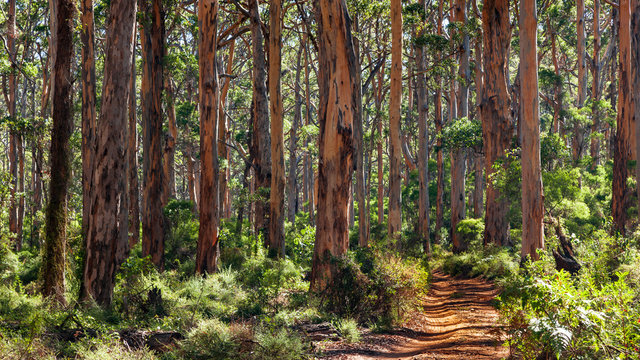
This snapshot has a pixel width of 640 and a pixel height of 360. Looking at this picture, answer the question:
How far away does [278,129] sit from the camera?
49.0 ft

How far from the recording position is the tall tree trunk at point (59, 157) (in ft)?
28.7

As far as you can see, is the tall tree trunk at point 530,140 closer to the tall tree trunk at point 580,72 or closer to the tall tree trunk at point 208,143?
the tall tree trunk at point 208,143

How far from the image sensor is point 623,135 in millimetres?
15398

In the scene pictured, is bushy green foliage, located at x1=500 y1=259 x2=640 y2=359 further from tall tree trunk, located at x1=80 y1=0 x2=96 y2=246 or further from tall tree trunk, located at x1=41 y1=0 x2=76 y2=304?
tall tree trunk, located at x1=80 y1=0 x2=96 y2=246

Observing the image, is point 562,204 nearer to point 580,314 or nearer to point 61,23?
point 580,314

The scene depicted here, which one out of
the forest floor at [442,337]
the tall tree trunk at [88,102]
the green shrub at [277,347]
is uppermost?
the tall tree trunk at [88,102]

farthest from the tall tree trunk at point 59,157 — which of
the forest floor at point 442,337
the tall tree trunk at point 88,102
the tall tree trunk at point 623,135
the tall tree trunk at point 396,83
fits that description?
the tall tree trunk at point 623,135

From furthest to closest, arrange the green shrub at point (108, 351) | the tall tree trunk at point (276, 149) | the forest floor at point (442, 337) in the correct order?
the tall tree trunk at point (276, 149)
the forest floor at point (442, 337)
the green shrub at point (108, 351)

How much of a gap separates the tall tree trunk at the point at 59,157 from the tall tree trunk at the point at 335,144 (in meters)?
4.48

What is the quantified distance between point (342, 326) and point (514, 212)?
9.86 meters

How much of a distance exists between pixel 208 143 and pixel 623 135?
1227 cm

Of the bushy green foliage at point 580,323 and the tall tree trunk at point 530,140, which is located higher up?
the tall tree trunk at point 530,140

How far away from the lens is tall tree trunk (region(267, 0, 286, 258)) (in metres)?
14.6

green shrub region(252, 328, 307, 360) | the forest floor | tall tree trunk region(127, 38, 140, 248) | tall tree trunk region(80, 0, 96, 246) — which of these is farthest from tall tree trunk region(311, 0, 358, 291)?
tall tree trunk region(127, 38, 140, 248)
